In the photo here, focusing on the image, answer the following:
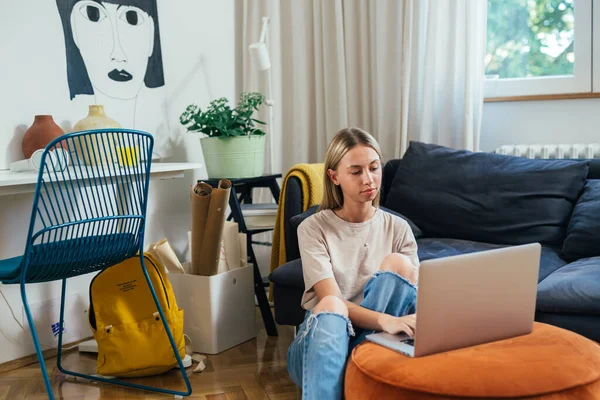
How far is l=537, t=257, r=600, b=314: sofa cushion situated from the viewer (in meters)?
1.98

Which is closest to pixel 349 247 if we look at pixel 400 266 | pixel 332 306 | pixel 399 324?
pixel 400 266

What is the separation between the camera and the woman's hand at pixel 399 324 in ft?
5.47

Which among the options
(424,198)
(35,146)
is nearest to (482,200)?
(424,198)

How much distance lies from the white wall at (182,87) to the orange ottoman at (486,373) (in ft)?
5.45

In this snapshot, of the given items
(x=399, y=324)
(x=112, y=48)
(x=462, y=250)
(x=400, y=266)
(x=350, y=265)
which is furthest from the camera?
(x=112, y=48)

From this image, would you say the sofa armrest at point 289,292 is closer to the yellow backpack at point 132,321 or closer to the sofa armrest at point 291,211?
the sofa armrest at point 291,211

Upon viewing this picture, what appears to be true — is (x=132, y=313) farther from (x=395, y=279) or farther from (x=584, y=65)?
(x=584, y=65)

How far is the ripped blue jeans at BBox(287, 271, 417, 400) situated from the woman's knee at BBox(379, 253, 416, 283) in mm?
72

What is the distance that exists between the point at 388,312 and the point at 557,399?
19.2 inches

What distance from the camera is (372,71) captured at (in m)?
3.52

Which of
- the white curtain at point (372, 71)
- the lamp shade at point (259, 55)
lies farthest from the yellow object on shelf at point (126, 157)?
the white curtain at point (372, 71)

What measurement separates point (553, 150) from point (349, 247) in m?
1.48

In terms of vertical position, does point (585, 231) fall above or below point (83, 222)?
below

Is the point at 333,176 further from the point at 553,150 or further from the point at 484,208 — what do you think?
the point at 553,150
